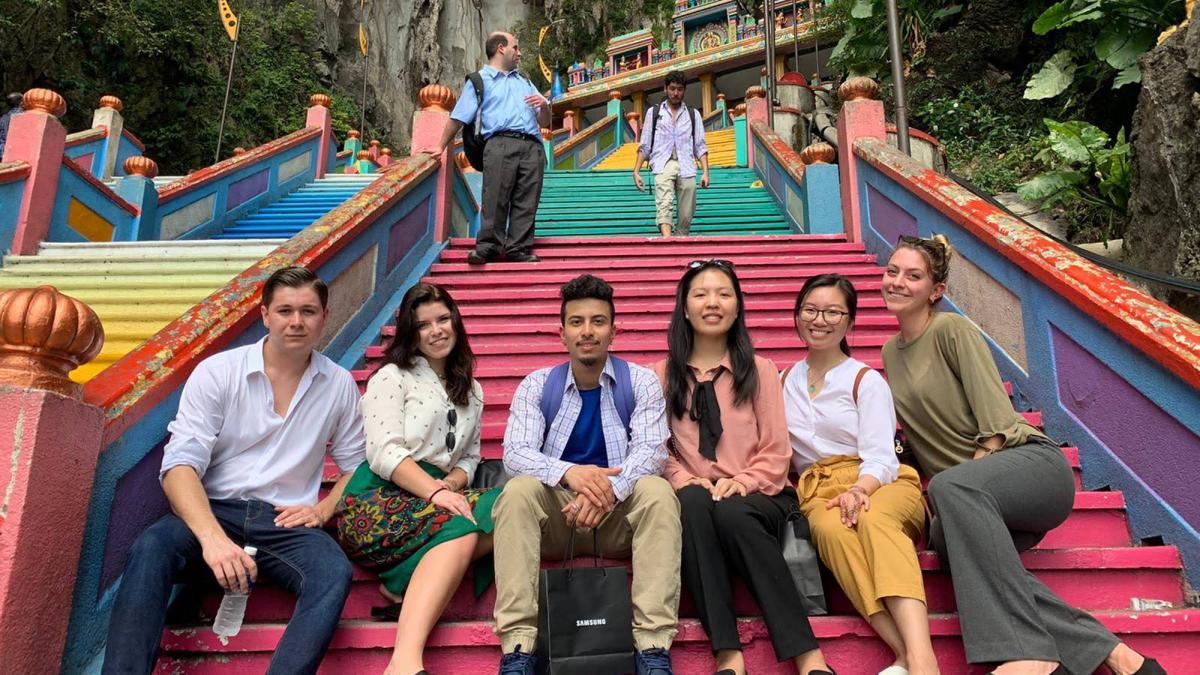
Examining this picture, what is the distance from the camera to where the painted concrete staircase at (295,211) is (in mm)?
7582

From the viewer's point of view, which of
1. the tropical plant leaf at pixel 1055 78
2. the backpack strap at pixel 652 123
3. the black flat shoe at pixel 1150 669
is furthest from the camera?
the tropical plant leaf at pixel 1055 78

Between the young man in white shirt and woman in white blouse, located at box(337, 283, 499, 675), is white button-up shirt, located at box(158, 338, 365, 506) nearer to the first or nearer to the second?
the young man in white shirt

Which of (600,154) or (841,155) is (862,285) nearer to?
(841,155)

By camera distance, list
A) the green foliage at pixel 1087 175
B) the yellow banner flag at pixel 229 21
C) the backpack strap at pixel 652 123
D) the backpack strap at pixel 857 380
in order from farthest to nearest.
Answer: the yellow banner flag at pixel 229 21, the green foliage at pixel 1087 175, the backpack strap at pixel 652 123, the backpack strap at pixel 857 380

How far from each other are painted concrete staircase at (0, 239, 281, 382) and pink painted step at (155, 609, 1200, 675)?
90.2 inches

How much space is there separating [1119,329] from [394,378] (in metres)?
2.39

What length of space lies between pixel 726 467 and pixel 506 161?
3221 millimetres

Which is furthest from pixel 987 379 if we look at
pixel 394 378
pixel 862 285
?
pixel 862 285

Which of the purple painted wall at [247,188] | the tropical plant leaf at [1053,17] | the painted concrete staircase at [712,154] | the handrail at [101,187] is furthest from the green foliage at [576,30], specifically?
the handrail at [101,187]

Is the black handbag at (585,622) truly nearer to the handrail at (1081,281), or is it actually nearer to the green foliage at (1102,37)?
the handrail at (1081,281)

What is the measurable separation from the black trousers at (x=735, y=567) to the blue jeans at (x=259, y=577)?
3.05 feet

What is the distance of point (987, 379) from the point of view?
7.17 feet

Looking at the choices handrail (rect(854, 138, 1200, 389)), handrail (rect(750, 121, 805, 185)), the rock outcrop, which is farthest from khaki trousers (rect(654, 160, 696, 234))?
the rock outcrop

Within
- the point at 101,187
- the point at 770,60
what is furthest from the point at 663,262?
the point at 770,60
